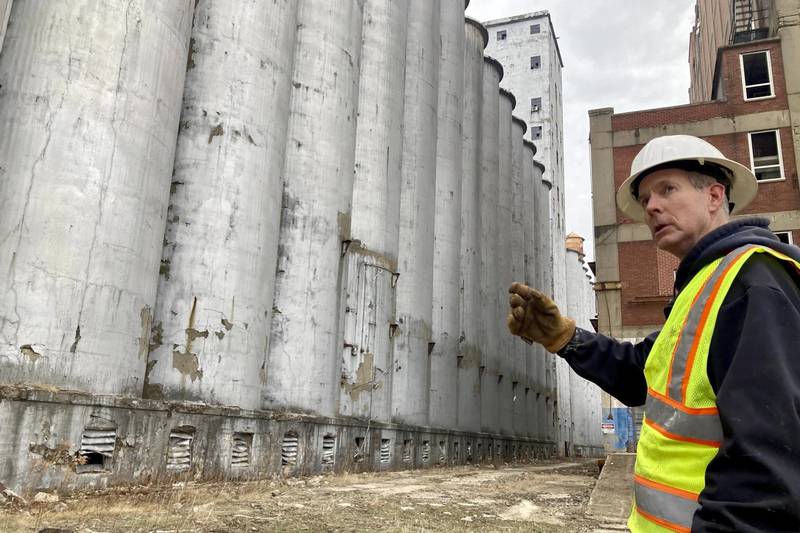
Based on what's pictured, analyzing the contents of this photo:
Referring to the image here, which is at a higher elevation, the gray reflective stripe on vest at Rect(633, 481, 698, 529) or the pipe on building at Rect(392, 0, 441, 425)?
the pipe on building at Rect(392, 0, 441, 425)

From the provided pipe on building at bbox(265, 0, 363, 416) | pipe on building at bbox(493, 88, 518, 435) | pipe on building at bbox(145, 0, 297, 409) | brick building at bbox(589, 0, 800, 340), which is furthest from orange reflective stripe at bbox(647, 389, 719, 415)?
pipe on building at bbox(493, 88, 518, 435)

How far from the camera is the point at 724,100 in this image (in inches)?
866

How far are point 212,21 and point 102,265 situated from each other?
4.97 m

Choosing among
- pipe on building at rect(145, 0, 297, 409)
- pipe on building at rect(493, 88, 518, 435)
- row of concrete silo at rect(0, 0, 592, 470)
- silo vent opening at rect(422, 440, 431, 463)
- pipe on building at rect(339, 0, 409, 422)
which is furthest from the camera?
pipe on building at rect(493, 88, 518, 435)

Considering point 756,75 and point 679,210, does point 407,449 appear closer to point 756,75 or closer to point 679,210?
point 679,210

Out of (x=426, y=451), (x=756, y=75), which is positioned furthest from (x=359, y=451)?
(x=756, y=75)

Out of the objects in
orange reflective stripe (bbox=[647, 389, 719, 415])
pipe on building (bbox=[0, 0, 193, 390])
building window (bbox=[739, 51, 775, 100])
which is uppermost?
building window (bbox=[739, 51, 775, 100])

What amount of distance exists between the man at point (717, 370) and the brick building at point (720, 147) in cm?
1963

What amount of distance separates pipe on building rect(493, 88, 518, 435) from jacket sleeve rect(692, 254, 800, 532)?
982 inches

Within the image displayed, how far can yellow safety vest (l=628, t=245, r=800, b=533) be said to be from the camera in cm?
172

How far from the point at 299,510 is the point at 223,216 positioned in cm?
491

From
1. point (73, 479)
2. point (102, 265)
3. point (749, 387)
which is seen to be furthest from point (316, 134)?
point (749, 387)

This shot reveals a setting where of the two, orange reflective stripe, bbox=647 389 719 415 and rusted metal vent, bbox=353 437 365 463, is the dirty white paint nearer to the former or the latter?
rusted metal vent, bbox=353 437 365 463

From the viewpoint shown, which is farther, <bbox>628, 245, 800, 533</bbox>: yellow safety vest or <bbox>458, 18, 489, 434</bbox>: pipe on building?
<bbox>458, 18, 489, 434</bbox>: pipe on building
